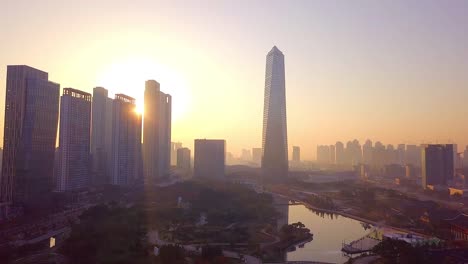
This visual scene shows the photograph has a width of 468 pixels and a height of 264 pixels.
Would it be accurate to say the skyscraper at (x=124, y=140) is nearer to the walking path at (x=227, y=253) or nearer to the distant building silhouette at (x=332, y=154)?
the walking path at (x=227, y=253)

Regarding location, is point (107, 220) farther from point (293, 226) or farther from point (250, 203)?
point (250, 203)

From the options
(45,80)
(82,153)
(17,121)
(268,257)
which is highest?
(45,80)

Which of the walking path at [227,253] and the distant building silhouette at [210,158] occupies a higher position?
the distant building silhouette at [210,158]

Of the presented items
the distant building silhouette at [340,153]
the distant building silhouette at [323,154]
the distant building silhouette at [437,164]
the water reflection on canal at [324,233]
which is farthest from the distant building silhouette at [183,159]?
the distant building silhouette at [323,154]

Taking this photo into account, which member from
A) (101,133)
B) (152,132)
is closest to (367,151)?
(152,132)

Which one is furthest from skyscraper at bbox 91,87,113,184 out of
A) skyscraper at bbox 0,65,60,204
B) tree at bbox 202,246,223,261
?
tree at bbox 202,246,223,261

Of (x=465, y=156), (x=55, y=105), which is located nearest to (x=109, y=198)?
(x=55, y=105)

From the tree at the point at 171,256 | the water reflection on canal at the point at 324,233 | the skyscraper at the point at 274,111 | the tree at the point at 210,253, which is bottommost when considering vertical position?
the water reflection on canal at the point at 324,233
